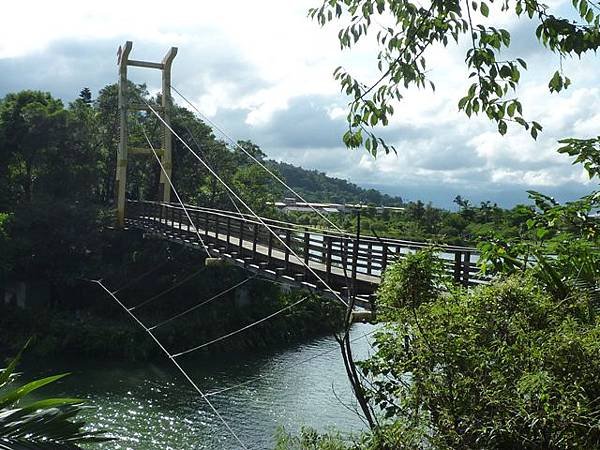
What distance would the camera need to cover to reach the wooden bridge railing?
16.9ft

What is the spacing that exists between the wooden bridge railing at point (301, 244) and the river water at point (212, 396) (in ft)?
4.41

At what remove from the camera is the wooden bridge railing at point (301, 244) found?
5.16m

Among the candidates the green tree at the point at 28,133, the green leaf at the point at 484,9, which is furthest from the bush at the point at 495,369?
the green tree at the point at 28,133

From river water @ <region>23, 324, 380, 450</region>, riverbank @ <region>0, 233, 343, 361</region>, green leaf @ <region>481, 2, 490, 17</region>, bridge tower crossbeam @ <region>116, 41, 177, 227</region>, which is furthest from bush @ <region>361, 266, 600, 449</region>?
bridge tower crossbeam @ <region>116, 41, 177, 227</region>

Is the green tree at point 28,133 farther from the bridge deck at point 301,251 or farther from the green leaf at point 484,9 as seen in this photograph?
the green leaf at point 484,9

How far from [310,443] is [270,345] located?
12612mm

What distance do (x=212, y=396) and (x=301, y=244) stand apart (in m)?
4.43

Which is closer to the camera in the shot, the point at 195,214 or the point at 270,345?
the point at 195,214

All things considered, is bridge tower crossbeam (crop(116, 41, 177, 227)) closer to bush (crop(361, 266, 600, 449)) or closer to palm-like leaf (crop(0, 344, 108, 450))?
palm-like leaf (crop(0, 344, 108, 450))

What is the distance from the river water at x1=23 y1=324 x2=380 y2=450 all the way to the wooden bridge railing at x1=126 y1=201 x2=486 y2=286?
4.41 feet

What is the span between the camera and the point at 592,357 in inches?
91.0

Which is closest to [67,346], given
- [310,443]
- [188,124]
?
[188,124]

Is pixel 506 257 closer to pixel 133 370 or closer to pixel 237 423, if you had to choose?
pixel 237 423

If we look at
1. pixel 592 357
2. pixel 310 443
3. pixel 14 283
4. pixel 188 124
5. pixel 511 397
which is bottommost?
pixel 14 283
